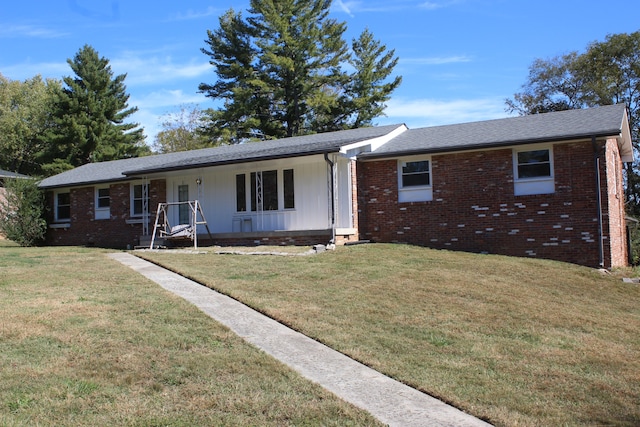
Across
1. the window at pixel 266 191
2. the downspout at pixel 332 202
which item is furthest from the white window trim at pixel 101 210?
the downspout at pixel 332 202

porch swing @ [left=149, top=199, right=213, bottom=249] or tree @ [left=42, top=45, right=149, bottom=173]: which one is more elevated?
tree @ [left=42, top=45, right=149, bottom=173]

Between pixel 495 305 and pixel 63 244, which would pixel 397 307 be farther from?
pixel 63 244

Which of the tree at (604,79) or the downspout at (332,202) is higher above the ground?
the tree at (604,79)

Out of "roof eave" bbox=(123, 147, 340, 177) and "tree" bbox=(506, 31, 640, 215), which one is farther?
"tree" bbox=(506, 31, 640, 215)

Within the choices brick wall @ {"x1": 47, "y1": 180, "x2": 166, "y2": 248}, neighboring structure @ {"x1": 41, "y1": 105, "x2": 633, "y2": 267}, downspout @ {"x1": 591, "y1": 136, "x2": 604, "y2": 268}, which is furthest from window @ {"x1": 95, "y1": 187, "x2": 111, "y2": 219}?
downspout @ {"x1": 591, "y1": 136, "x2": 604, "y2": 268}

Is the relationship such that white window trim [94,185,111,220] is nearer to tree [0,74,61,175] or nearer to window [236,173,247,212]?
window [236,173,247,212]

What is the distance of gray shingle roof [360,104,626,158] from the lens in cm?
1441

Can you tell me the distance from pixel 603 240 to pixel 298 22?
26246 mm

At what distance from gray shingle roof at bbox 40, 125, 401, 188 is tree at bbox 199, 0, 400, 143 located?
35.4ft

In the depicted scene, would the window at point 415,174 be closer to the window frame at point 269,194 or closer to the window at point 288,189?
the window at point 288,189

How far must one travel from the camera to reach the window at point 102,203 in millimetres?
22953

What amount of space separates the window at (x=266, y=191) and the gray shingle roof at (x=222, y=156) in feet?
2.38

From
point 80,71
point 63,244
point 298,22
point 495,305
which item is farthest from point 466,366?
point 80,71

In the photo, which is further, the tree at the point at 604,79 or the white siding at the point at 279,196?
the tree at the point at 604,79
